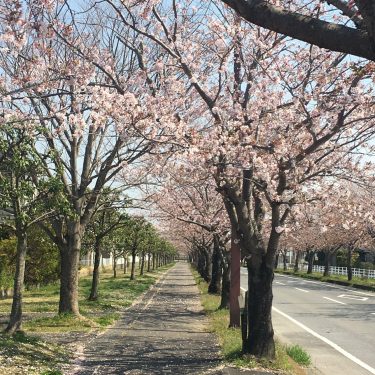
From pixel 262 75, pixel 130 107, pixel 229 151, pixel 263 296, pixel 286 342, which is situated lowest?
pixel 286 342

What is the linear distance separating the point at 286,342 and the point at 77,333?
5397 mm

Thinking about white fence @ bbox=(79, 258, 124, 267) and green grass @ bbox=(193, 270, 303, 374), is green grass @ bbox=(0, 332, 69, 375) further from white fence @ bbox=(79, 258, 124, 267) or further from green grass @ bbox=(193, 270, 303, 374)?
white fence @ bbox=(79, 258, 124, 267)

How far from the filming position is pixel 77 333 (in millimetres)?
12312

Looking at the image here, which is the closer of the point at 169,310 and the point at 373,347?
the point at 373,347

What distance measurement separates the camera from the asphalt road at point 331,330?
10053 millimetres

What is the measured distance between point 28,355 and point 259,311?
14.1ft

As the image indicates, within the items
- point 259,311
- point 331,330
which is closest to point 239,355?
point 259,311

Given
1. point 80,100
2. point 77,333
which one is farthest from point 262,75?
point 77,333

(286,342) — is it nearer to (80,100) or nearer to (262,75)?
(262,75)

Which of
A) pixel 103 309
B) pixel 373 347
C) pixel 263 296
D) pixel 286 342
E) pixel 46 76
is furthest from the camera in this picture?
pixel 103 309

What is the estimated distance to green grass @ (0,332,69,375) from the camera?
7.75 meters

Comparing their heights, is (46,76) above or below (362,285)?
above

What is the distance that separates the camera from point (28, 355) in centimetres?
863

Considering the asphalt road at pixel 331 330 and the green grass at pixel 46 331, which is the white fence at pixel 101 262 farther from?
the asphalt road at pixel 331 330
